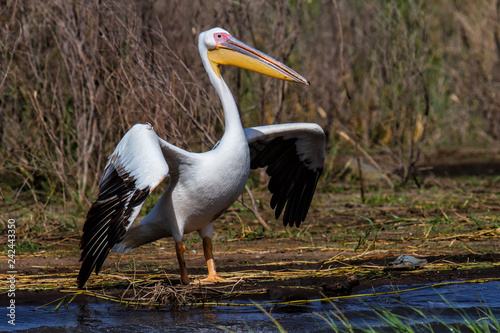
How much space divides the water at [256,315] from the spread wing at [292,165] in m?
1.26

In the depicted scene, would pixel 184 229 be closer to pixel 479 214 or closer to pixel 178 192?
pixel 178 192

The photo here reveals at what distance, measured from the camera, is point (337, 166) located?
31.6 feet

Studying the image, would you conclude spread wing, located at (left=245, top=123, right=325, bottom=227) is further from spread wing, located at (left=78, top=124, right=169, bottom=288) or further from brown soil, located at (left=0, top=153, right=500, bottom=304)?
spread wing, located at (left=78, top=124, right=169, bottom=288)

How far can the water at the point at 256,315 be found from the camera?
3.95 m

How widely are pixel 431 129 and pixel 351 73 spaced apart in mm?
1681

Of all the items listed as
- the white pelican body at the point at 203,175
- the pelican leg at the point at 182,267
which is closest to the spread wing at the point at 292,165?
the white pelican body at the point at 203,175

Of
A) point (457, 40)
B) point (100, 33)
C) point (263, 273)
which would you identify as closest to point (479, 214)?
point (263, 273)

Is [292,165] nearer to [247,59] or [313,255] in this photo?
[313,255]

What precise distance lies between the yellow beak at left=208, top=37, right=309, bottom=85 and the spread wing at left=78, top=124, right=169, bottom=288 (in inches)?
41.0

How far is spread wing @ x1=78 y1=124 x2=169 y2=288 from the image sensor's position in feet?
12.8

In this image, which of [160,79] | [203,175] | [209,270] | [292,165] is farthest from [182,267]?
[160,79]

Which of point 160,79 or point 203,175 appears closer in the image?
point 203,175

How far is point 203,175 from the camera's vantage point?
444cm

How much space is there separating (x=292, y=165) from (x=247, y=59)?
1.01m
